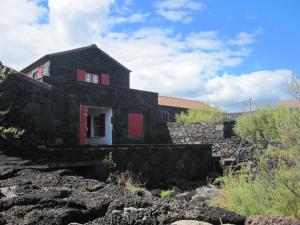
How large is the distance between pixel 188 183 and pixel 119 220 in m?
11.6

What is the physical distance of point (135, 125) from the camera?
21.1m

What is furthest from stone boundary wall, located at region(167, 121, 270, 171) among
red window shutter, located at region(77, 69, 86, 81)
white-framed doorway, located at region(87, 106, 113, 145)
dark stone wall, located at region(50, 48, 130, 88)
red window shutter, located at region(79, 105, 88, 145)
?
dark stone wall, located at region(50, 48, 130, 88)

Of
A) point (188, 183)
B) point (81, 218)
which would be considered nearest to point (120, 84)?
point (188, 183)

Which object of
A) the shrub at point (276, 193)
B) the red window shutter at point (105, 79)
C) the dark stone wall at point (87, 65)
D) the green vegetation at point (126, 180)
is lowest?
the green vegetation at point (126, 180)

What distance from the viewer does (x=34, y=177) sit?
560 cm

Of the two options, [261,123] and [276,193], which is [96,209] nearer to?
[276,193]

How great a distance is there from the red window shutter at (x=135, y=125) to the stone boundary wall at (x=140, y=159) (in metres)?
5.38

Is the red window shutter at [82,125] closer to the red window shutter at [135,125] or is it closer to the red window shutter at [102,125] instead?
the red window shutter at [102,125]

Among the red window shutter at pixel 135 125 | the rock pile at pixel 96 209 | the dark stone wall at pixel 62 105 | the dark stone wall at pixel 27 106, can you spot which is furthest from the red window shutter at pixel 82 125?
the rock pile at pixel 96 209

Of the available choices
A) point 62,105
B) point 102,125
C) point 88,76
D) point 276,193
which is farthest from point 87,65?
point 276,193

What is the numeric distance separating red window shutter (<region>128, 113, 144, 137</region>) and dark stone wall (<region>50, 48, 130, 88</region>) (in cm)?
496

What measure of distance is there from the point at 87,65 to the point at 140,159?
1324 centimetres

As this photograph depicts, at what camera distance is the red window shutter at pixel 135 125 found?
20678 millimetres

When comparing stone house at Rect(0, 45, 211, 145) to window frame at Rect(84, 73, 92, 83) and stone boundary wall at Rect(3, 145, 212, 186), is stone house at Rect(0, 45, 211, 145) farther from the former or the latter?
stone boundary wall at Rect(3, 145, 212, 186)
